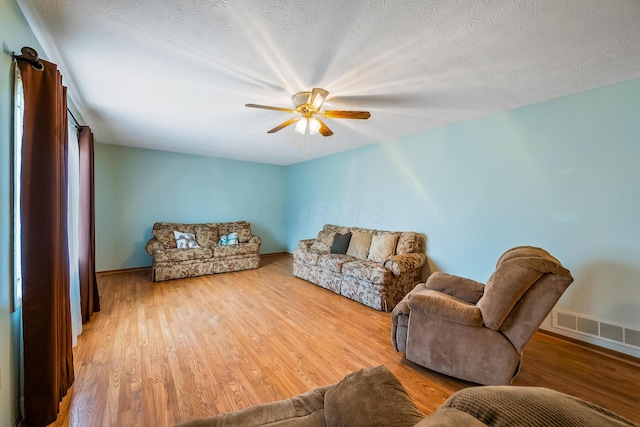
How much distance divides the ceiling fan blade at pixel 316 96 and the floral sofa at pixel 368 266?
216cm

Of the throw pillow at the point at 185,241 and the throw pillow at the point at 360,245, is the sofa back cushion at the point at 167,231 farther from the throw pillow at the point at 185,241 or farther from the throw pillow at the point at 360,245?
the throw pillow at the point at 360,245

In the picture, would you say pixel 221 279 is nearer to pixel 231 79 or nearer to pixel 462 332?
pixel 231 79

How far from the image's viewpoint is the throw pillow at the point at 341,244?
4520 millimetres

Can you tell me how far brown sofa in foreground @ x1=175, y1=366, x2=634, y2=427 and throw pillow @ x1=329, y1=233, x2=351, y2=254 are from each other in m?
3.37

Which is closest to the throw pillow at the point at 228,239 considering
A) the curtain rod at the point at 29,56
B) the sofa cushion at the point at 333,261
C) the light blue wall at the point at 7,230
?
the sofa cushion at the point at 333,261

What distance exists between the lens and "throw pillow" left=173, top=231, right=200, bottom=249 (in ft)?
16.0

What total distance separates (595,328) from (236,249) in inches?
200

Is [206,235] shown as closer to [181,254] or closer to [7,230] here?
[181,254]

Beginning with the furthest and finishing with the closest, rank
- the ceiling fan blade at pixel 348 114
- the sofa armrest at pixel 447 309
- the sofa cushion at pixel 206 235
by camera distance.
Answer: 1. the sofa cushion at pixel 206 235
2. the ceiling fan blade at pixel 348 114
3. the sofa armrest at pixel 447 309

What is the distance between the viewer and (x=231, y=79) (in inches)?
88.7

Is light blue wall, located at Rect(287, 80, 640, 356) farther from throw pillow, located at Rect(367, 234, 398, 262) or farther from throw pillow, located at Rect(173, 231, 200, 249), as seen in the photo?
throw pillow, located at Rect(173, 231, 200, 249)

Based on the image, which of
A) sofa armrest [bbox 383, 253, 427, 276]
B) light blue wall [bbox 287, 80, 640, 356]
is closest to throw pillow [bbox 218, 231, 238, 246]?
light blue wall [bbox 287, 80, 640, 356]

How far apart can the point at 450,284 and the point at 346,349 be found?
119cm

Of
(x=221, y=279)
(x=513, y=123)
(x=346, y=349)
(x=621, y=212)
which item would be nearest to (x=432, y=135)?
(x=513, y=123)
